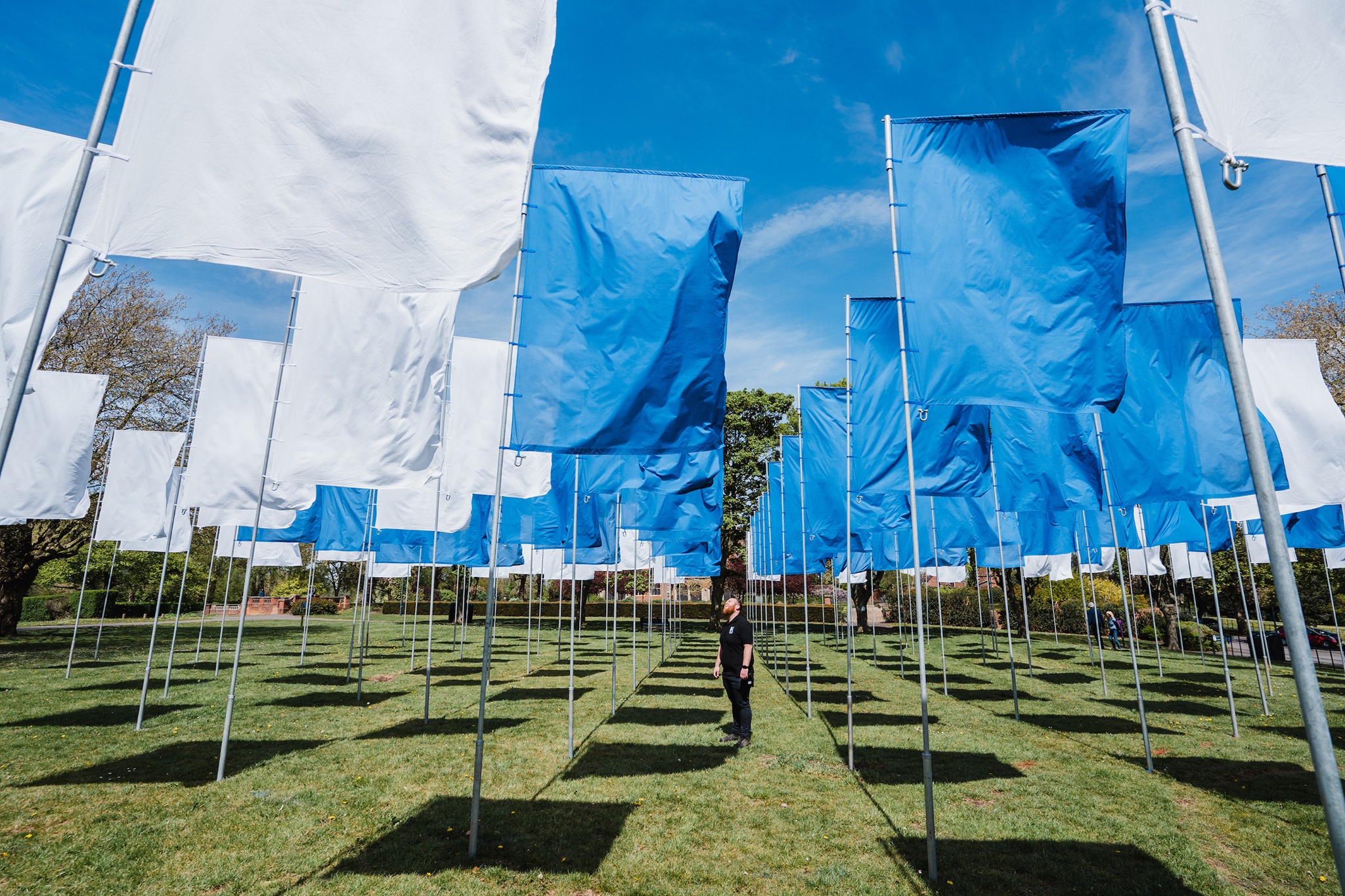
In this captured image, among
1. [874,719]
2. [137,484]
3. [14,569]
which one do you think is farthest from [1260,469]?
[14,569]

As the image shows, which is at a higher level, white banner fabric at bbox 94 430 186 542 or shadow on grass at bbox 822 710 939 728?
white banner fabric at bbox 94 430 186 542

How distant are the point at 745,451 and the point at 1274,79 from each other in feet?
108

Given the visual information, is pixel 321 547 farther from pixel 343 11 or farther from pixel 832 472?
pixel 343 11

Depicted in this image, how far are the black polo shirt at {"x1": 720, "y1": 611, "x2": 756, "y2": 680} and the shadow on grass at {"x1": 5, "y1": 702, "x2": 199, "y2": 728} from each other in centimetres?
977

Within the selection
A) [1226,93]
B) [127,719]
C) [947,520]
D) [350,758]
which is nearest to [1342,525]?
[947,520]

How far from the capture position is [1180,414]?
373 inches

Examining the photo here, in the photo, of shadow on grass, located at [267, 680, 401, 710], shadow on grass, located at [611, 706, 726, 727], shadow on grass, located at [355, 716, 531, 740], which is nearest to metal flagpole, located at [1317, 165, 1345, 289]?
shadow on grass, located at [611, 706, 726, 727]

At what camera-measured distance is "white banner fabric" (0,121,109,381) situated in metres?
3.42

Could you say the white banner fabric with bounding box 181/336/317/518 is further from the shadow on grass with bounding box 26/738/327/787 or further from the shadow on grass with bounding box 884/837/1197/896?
the shadow on grass with bounding box 884/837/1197/896

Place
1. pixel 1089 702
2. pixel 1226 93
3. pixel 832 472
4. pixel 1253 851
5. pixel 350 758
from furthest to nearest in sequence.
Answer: pixel 1089 702, pixel 832 472, pixel 350 758, pixel 1253 851, pixel 1226 93

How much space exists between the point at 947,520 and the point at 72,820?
1574 cm

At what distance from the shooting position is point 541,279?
6.55 m

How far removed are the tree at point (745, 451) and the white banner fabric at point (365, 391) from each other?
28.0 meters

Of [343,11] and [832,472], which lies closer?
Result: [343,11]
